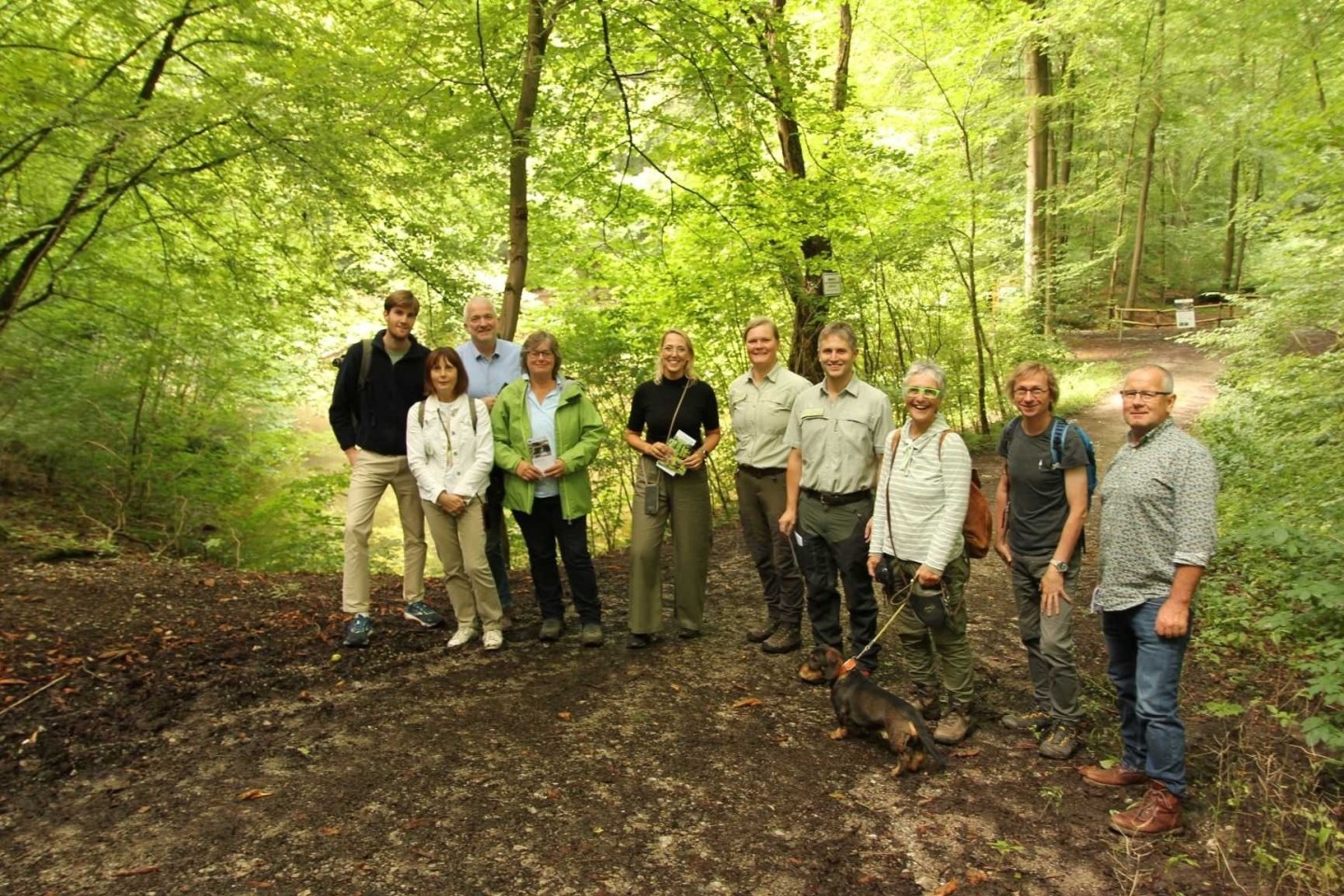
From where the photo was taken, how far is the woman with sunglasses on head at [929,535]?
322 centimetres

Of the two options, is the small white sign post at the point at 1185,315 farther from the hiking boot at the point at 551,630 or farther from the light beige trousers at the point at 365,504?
the light beige trousers at the point at 365,504

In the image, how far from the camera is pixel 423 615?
4641 mm

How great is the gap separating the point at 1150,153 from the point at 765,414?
19.3 meters

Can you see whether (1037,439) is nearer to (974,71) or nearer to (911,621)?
(911,621)

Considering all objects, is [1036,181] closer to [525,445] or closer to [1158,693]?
[525,445]

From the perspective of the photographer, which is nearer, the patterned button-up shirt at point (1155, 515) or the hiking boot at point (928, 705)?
the patterned button-up shirt at point (1155, 515)

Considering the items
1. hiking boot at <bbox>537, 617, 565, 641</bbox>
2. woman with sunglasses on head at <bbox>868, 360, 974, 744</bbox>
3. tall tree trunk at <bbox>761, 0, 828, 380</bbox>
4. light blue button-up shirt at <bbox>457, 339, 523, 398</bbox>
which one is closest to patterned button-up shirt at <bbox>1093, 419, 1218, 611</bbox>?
woman with sunglasses on head at <bbox>868, 360, 974, 744</bbox>

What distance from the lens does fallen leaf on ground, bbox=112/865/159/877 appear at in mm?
2334

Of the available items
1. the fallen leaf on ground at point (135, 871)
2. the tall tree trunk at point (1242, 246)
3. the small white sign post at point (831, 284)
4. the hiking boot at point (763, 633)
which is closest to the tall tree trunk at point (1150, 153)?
the tall tree trunk at point (1242, 246)

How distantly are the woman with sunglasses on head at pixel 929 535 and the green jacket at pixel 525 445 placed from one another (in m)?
1.75

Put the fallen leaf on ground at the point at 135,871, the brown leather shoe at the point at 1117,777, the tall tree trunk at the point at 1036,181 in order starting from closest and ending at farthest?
the fallen leaf on ground at the point at 135,871 → the brown leather shoe at the point at 1117,777 → the tall tree trunk at the point at 1036,181

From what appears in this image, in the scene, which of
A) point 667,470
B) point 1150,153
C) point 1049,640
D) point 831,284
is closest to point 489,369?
point 667,470

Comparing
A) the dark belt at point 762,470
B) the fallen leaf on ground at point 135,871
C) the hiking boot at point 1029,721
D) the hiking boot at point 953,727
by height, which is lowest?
the hiking boot at point 1029,721

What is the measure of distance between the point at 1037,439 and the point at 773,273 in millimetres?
5123
